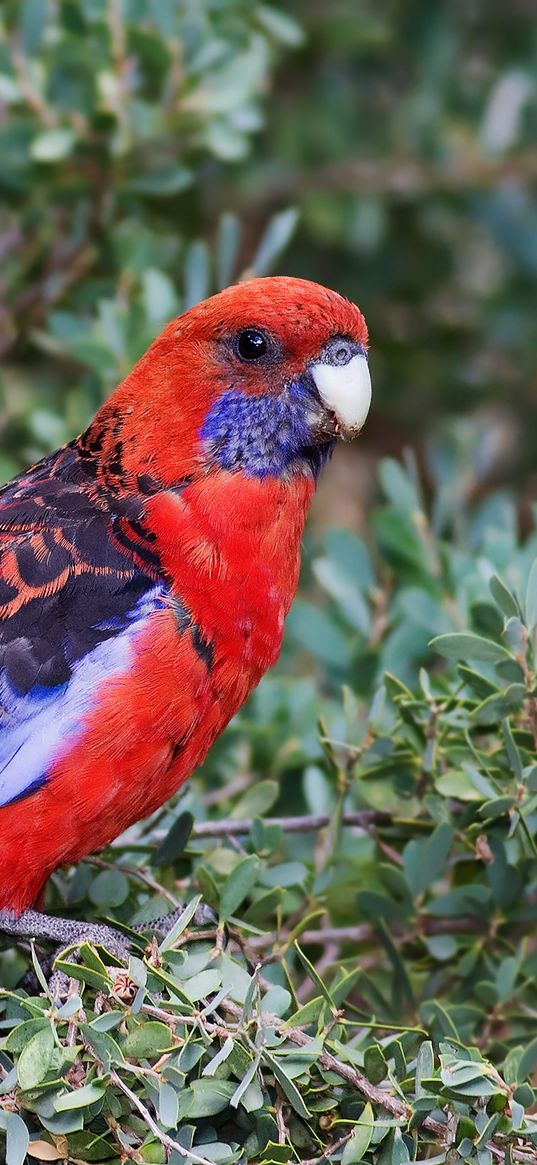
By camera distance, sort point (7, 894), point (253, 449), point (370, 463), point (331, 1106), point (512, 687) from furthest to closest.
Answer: point (370, 463) → point (253, 449) → point (7, 894) → point (512, 687) → point (331, 1106)

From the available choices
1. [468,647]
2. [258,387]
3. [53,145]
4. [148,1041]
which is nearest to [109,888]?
[148,1041]

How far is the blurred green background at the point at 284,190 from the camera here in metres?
4.39

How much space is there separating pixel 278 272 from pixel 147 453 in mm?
3226

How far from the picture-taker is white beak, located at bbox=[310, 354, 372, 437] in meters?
3.09

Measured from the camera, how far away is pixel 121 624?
2938 millimetres

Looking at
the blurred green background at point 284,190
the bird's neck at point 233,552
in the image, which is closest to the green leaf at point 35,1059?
the bird's neck at point 233,552

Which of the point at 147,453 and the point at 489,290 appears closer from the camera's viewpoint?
the point at 147,453

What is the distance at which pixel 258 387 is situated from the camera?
10.3ft

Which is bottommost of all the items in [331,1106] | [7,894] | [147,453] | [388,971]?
[388,971]

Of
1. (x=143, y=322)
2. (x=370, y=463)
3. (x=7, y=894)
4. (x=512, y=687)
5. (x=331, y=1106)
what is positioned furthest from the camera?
(x=370, y=463)

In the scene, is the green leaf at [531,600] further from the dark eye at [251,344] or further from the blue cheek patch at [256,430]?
the dark eye at [251,344]

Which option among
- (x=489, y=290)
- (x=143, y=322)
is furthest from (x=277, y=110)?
(x=143, y=322)

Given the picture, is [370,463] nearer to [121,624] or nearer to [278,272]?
[278,272]

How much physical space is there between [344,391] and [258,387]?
0.20 metres
